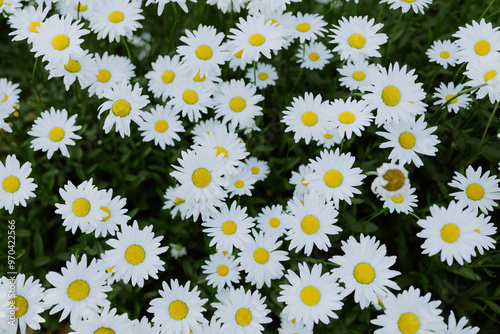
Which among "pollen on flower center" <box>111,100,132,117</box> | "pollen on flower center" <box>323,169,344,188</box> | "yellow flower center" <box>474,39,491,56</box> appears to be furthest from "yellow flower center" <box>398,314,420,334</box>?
"pollen on flower center" <box>111,100,132,117</box>

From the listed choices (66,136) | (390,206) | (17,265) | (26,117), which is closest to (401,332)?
(390,206)

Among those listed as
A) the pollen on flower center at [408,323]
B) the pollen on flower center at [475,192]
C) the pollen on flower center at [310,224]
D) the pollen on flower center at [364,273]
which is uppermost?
the pollen on flower center at [475,192]

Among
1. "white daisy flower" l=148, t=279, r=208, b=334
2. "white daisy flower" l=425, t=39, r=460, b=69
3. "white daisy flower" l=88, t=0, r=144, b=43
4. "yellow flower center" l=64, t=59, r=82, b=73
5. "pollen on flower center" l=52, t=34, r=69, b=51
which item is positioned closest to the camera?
"white daisy flower" l=148, t=279, r=208, b=334

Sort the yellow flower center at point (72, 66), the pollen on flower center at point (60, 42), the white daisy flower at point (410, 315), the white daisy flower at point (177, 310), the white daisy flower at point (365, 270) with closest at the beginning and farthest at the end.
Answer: the white daisy flower at point (410, 315), the white daisy flower at point (365, 270), the white daisy flower at point (177, 310), the pollen on flower center at point (60, 42), the yellow flower center at point (72, 66)

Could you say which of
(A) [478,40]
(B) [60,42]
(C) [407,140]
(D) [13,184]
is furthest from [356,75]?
(D) [13,184]

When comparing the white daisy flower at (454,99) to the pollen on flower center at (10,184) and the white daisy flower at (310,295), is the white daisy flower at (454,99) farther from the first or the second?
the pollen on flower center at (10,184)

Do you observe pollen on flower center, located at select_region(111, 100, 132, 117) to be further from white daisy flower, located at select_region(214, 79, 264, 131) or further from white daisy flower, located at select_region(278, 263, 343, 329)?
white daisy flower, located at select_region(278, 263, 343, 329)

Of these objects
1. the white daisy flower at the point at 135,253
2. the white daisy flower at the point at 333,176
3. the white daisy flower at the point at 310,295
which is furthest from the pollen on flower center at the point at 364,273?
the white daisy flower at the point at 135,253
